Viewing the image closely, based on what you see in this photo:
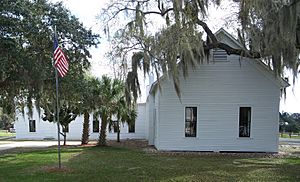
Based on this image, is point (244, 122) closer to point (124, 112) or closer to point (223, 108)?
point (223, 108)

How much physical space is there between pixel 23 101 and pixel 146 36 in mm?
6419

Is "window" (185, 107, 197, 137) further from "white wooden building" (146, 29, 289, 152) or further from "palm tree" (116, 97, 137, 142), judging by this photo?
"palm tree" (116, 97, 137, 142)

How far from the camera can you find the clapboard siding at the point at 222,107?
59.8ft

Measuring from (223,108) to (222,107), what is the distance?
0.07 meters

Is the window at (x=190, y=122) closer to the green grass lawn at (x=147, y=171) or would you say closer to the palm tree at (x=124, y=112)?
the palm tree at (x=124, y=112)

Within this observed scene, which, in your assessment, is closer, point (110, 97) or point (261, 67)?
point (261, 67)

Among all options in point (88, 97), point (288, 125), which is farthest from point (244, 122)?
point (288, 125)

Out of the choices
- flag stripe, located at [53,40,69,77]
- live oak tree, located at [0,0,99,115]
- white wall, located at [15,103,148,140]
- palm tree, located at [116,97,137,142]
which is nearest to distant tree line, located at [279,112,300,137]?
white wall, located at [15,103,148,140]

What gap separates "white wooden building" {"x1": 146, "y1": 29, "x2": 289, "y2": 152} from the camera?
18234 millimetres

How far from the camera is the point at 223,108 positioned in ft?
60.2

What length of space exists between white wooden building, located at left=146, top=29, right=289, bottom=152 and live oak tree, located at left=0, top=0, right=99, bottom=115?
17.2 feet

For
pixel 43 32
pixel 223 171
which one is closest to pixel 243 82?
pixel 223 171

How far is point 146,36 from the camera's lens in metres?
14.2

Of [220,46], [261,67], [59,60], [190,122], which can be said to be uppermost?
[220,46]
